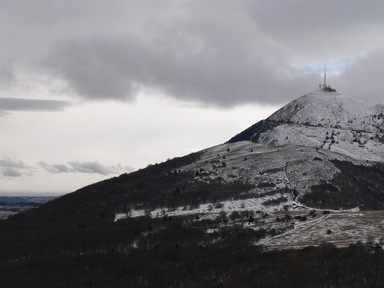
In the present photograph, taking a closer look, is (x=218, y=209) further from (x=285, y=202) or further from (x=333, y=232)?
(x=333, y=232)

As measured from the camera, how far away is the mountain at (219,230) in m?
90.1

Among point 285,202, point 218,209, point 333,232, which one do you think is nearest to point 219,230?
point 218,209

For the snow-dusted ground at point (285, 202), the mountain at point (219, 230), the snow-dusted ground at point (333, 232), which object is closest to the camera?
the mountain at point (219, 230)

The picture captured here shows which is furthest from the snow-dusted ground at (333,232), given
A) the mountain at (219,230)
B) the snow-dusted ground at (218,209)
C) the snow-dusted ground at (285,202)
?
the snow-dusted ground at (218,209)

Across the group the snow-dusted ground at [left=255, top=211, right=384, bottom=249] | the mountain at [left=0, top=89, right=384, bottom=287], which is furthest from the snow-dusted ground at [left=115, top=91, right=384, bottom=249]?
the mountain at [left=0, top=89, right=384, bottom=287]

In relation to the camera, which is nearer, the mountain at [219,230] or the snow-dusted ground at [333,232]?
the mountain at [219,230]

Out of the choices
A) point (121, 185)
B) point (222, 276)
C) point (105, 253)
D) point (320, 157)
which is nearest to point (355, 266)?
point (222, 276)

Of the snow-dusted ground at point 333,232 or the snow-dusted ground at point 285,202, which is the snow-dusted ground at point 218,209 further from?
the snow-dusted ground at point 333,232

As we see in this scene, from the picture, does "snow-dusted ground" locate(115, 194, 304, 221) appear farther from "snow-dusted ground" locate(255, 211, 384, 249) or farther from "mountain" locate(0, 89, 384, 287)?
"snow-dusted ground" locate(255, 211, 384, 249)

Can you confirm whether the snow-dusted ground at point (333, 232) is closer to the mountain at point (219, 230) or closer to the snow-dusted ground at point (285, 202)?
the snow-dusted ground at point (285, 202)

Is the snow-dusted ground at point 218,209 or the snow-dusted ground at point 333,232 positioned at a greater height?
the snow-dusted ground at point 218,209

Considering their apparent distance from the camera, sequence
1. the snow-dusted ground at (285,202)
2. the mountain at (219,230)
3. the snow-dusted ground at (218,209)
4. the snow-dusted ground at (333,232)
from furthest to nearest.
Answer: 1. the snow-dusted ground at (218,209)
2. the snow-dusted ground at (285,202)
3. the snow-dusted ground at (333,232)
4. the mountain at (219,230)

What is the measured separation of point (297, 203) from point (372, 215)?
2658 centimetres

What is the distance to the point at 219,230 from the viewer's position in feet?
404
